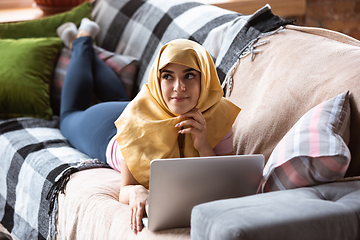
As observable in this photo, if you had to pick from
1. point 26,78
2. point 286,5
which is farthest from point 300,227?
point 286,5

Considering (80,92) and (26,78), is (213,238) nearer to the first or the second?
(80,92)

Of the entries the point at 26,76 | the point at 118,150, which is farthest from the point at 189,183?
the point at 26,76

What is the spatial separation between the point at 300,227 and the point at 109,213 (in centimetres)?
57

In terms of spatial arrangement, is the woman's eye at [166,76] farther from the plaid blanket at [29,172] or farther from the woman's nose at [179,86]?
the plaid blanket at [29,172]

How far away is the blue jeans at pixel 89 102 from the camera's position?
5.28ft

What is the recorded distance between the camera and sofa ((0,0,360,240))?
0.79 meters

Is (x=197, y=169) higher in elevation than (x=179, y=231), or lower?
higher

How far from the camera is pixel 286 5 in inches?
108

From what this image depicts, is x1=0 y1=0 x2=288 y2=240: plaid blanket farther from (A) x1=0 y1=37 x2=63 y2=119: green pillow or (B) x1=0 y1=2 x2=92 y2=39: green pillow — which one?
(B) x1=0 y1=2 x2=92 y2=39: green pillow

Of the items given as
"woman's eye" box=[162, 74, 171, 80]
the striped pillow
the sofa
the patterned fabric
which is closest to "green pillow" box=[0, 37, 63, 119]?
→ the sofa

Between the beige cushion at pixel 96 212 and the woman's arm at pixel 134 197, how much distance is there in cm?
2

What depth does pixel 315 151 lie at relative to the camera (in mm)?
910

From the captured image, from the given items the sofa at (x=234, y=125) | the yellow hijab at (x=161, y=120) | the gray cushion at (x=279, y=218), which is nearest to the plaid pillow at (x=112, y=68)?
the sofa at (x=234, y=125)

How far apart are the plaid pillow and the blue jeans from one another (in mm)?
58
